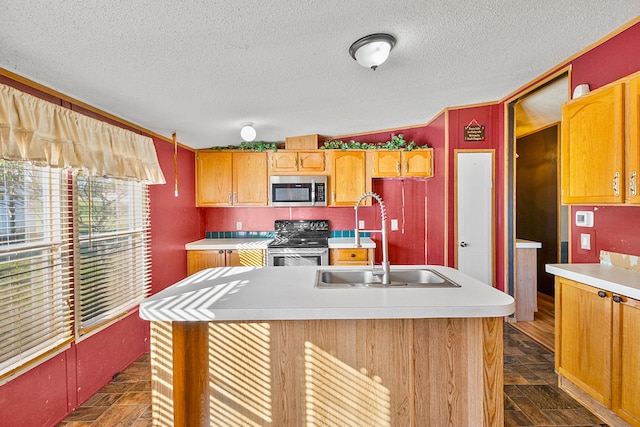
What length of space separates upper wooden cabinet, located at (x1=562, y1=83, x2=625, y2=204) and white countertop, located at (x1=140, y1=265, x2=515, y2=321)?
99 centimetres

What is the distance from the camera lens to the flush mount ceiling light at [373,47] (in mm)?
1705

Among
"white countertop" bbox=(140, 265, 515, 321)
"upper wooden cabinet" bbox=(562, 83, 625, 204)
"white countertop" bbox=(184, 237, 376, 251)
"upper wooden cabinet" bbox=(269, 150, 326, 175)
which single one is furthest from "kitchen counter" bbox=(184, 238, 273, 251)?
"upper wooden cabinet" bbox=(562, 83, 625, 204)

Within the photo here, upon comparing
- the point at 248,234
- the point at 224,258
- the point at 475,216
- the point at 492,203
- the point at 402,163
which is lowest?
the point at 224,258

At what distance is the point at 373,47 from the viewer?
172cm

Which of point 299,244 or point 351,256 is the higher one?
point 299,244

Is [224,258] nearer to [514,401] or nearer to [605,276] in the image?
[514,401]

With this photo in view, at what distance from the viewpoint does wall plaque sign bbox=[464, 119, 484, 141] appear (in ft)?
10.8

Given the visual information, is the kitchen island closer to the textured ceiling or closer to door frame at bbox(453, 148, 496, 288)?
the textured ceiling

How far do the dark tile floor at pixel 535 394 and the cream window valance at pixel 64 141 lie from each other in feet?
10.5

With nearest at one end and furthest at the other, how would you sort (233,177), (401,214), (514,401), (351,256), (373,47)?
(373,47), (514,401), (351,256), (233,177), (401,214)

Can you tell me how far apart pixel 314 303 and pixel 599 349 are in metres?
1.75

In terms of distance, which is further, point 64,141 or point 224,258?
point 224,258

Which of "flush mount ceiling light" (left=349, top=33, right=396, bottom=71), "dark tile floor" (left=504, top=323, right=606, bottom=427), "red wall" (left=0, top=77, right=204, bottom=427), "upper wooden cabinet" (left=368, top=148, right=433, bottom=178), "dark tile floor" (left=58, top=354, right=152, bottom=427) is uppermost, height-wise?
"flush mount ceiling light" (left=349, top=33, right=396, bottom=71)

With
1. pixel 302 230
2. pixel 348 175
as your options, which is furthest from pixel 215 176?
pixel 348 175
